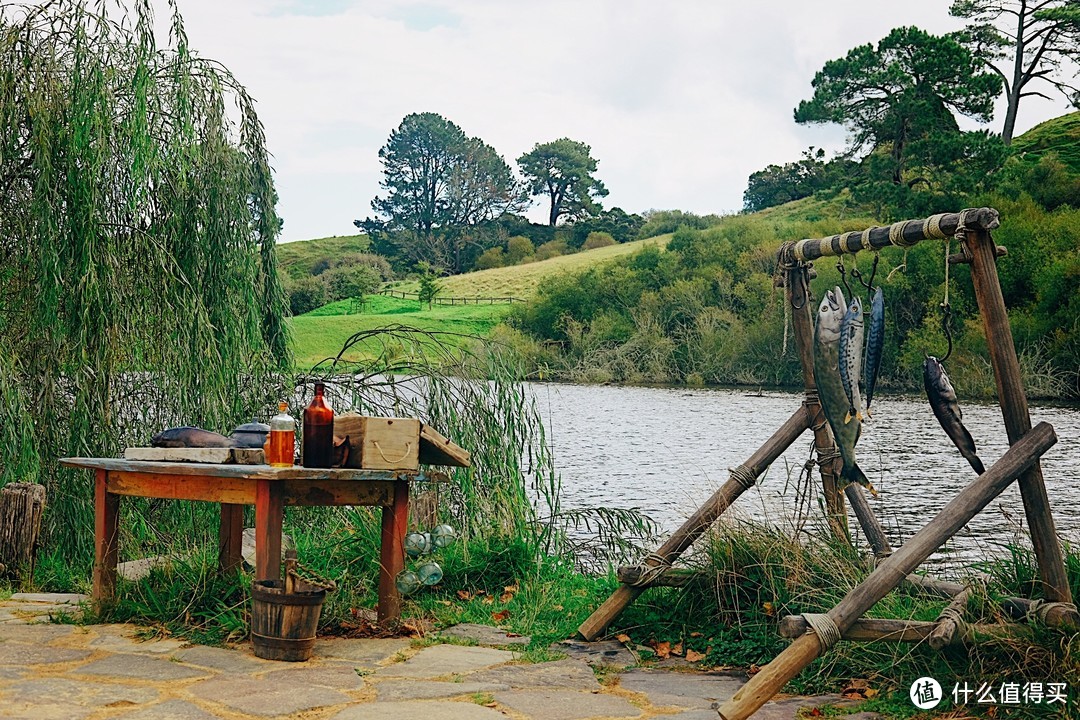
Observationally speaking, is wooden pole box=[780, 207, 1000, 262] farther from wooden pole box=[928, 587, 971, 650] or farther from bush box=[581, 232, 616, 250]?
bush box=[581, 232, 616, 250]

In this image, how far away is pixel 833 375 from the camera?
15.0 ft

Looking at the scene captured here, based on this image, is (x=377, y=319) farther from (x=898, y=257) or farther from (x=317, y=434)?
(x=317, y=434)

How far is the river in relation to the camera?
13.5m

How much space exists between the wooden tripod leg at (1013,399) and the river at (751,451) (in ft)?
16.4

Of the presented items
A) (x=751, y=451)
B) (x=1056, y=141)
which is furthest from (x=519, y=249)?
(x=751, y=451)

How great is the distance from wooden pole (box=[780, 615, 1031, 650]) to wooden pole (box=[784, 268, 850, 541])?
1.05 meters

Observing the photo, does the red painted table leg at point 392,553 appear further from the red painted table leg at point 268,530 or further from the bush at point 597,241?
the bush at point 597,241

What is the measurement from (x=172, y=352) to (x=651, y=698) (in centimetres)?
434

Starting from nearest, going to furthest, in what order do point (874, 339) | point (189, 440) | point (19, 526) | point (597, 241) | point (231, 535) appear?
point (874, 339), point (189, 440), point (231, 535), point (19, 526), point (597, 241)

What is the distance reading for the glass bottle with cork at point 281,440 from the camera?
439 centimetres

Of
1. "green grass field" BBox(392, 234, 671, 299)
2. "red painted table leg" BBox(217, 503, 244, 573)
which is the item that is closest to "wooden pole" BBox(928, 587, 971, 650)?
"red painted table leg" BBox(217, 503, 244, 573)

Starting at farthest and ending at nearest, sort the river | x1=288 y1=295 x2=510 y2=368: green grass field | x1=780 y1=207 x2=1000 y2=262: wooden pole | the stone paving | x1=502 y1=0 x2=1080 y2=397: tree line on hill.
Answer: x1=288 y1=295 x2=510 y2=368: green grass field, x1=502 y1=0 x2=1080 y2=397: tree line on hill, the river, x1=780 y1=207 x2=1000 y2=262: wooden pole, the stone paving

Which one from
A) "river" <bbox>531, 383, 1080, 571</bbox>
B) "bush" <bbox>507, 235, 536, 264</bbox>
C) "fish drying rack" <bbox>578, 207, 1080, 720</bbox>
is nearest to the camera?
"fish drying rack" <bbox>578, 207, 1080, 720</bbox>

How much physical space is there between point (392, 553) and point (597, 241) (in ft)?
223
